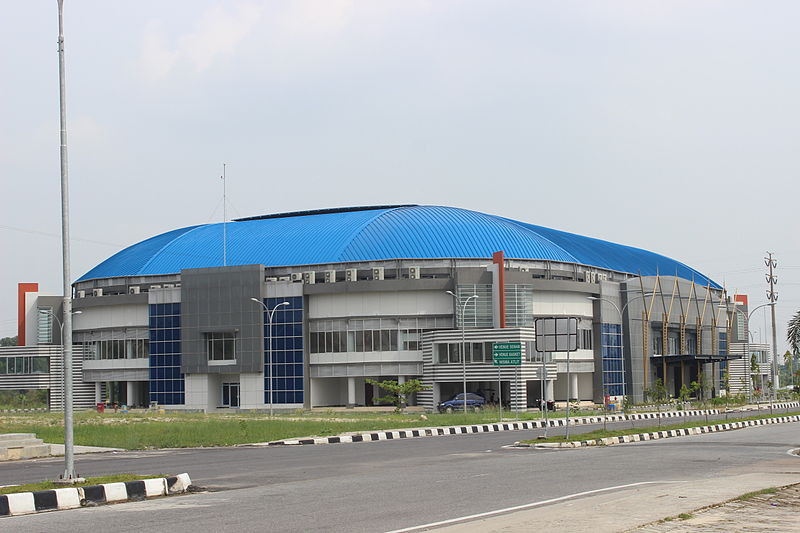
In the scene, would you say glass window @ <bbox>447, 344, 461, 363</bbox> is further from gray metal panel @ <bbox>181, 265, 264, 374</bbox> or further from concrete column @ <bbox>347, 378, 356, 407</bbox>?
gray metal panel @ <bbox>181, 265, 264, 374</bbox>

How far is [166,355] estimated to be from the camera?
87.2 metres

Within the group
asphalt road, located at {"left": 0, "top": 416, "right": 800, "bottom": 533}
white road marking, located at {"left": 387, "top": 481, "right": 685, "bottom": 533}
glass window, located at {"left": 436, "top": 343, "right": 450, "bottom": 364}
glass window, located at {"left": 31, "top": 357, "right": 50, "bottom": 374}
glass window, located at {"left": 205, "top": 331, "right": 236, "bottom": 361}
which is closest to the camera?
white road marking, located at {"left": 387, "top": 481, "right": 685, "bottom": 533}

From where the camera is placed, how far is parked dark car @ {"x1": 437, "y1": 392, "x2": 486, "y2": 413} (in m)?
71.8

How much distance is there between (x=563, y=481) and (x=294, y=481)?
5.14 meters

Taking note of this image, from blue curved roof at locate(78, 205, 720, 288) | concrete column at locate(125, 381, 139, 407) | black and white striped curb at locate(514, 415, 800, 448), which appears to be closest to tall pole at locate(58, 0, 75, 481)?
black and white striped curb at locate(514, 415, 800, 448)

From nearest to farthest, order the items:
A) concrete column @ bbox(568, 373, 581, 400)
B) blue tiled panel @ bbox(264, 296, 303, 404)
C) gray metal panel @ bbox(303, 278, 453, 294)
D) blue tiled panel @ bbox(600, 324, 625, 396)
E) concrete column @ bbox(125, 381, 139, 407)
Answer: gray metal panel @ bbox(303, 278, 453, 294)
blue tiled panel @ bbox(264, 296, 303, 404)
concrete column @ bbox(568, 373, 581, 400)
blue tiled panel @ bbox(600, 324, 625, 396)
concrete column @ bbox(125, 381, 139, 407)

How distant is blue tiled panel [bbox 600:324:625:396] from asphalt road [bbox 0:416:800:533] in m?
54.1

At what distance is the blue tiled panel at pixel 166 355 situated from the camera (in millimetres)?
86688

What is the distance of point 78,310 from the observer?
9281 centimetres

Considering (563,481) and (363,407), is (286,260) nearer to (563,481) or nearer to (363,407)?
(363,407)

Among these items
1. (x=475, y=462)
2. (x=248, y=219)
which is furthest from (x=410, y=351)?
(x=475, y=462)

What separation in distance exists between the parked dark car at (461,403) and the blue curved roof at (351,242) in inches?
549

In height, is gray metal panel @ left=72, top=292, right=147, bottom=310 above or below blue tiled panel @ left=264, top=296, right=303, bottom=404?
above

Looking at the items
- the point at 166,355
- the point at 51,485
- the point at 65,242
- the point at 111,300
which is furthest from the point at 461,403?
the point at 51,485
